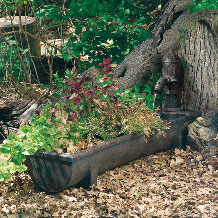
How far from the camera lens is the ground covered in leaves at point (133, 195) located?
4.41 m

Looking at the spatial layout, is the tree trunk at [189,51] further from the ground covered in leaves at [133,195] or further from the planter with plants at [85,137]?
the ground covered in leaves at [133,195]

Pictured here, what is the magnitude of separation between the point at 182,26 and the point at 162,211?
2.83m

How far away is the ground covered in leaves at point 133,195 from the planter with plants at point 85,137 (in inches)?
6.0

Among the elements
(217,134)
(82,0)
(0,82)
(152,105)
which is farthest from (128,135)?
(0,82)

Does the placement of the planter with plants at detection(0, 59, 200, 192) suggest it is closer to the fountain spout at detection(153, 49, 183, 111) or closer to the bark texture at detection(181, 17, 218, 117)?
the fountain spout at detection(153, 49, 183, 111)

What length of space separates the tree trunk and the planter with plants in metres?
0.48

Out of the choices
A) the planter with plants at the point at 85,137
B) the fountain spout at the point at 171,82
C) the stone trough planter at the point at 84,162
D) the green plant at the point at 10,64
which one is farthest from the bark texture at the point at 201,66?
the green plant at the point at 10,64

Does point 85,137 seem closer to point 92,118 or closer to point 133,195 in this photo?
point 92,118

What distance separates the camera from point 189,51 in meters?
6.04

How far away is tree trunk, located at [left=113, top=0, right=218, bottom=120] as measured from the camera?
235 inches

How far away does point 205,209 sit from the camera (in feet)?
14.6

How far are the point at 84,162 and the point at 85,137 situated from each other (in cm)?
68

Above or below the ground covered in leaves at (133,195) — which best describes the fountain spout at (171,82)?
above

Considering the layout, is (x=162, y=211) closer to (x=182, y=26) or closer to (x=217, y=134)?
(x=217, y=134)
